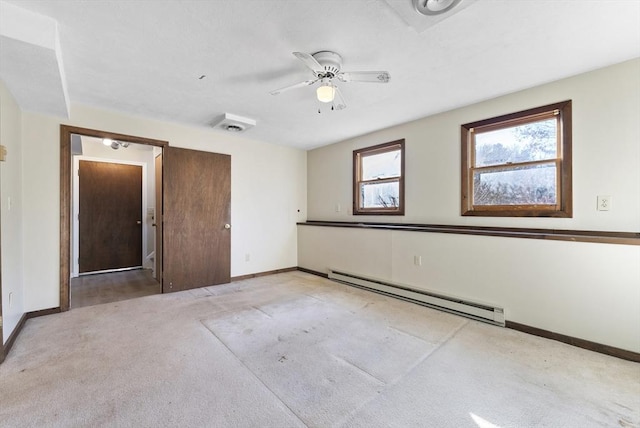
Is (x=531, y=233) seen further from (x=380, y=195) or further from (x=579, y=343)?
(x=380, y=195)

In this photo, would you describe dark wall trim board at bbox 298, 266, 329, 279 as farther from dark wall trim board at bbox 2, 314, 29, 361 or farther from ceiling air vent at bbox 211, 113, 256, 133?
dark wall trim board at bbox 2, 314, 29, 361

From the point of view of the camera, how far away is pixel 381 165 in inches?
168

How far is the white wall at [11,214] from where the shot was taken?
2.22 m

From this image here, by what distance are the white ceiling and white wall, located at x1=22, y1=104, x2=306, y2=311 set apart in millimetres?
347

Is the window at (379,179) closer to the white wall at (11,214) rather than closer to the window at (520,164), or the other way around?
the window at (520,164)

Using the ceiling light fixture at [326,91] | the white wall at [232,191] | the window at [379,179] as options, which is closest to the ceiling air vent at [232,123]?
the white wall at [232,191]

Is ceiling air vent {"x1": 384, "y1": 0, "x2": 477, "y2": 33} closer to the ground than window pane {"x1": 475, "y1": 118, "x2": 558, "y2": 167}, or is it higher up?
higher up

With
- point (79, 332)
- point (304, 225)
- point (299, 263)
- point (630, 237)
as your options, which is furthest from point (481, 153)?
point (79, 332)

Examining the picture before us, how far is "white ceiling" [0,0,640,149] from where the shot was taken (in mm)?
1695

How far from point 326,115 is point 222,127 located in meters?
1.54

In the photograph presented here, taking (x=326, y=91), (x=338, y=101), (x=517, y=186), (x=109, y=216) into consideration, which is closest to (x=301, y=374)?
(x=326, y=91)

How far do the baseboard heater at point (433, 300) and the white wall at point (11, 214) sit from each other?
12.1ft

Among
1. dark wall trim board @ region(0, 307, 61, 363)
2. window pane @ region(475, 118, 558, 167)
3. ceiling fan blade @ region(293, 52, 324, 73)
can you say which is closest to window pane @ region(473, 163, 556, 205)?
window pane @ region(475, 118, 558, 167)

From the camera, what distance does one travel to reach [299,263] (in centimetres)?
535
